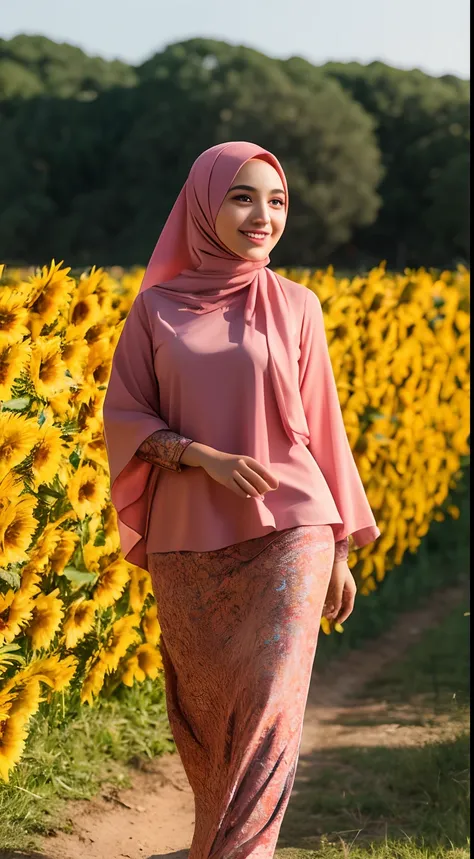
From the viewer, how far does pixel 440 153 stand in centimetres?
3850

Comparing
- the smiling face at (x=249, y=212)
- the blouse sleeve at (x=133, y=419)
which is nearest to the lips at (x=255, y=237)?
the smiling face at (x=249, y=212)

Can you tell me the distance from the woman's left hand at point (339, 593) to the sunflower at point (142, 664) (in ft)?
4.26

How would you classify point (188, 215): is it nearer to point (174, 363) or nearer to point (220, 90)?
point (174, 363)

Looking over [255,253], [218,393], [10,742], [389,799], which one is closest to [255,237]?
[255,253]

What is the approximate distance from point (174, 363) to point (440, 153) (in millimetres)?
38480

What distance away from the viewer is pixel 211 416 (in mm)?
2055

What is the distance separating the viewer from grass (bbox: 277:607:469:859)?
9.63 ft

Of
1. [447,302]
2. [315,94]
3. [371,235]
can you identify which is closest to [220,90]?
[315,94]

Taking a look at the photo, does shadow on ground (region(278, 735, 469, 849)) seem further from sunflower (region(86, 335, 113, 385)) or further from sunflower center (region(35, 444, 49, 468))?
sunflower (region(86, 335, 113, 385))

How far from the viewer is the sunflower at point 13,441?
2.61m

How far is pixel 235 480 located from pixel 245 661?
0.35 metres

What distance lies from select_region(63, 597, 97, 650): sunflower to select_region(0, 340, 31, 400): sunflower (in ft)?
2.37

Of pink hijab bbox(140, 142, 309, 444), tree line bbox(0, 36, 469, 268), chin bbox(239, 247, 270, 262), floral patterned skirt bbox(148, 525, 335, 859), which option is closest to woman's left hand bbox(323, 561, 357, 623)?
floral patterned skirt bbox(148, 525, 335, 859)

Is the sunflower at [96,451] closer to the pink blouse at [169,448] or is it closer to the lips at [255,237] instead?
the pink blouse at [169,448]
